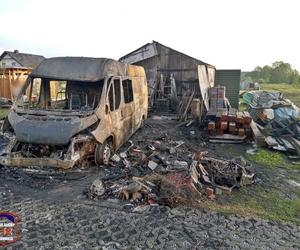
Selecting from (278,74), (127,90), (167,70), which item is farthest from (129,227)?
(278,74)

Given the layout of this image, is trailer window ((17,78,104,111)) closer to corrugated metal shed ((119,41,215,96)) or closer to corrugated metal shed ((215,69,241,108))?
corrugated metal shed ((119,41,215,96))

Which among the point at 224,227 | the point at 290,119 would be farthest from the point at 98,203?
the point at 290,119

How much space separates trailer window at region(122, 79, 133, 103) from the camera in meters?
7.97

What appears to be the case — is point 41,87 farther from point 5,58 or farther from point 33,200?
point 5,58

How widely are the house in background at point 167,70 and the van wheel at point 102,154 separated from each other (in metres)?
9.73

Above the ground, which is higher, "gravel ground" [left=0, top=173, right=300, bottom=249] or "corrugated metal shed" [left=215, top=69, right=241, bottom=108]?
"corrugated metal shed" [left=215, top=69, right=241, bottom=108]

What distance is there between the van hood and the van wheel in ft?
2.15

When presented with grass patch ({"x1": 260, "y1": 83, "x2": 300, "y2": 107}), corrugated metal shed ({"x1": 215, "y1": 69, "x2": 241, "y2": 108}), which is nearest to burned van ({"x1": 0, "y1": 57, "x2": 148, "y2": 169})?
corrugated metal shed ({"x1": 215, "y1": 69, "x2": 241, "y2": 108})

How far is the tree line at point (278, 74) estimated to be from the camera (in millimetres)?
41572

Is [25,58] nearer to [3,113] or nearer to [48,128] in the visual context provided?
[3,113]

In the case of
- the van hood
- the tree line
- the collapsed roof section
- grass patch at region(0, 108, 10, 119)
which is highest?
the tree line

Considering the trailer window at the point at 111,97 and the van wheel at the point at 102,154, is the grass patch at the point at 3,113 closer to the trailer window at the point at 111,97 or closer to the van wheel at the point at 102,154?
the trailer window at the point at 111,97

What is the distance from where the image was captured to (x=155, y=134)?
33.6 ft

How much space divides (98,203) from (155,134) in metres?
5.62
